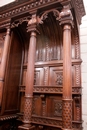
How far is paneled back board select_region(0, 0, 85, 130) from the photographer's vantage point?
6.90ft

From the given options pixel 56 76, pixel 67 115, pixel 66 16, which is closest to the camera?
pixel 67 115

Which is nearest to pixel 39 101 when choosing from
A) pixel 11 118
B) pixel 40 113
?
pixel 40 113

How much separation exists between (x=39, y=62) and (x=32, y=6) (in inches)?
41.7

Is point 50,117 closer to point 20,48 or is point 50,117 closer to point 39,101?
point 39,101

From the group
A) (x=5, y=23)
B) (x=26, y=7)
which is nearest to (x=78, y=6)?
(x=26, y=7)

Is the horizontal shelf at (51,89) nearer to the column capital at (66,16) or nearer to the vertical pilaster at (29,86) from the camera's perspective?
the vertical pilaster at (29,86)

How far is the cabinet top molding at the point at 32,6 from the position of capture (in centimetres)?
211

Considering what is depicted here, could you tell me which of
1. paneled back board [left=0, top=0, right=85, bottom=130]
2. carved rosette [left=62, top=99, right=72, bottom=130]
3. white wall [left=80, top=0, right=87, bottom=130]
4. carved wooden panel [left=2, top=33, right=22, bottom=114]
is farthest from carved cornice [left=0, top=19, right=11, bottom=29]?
carved rosette [left=62, top=99, right=72, bottom=130]

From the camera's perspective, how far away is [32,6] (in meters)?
2.29

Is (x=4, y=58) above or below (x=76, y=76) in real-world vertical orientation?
above

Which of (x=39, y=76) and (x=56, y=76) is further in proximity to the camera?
(x=39, y=76)

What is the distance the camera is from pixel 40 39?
2.88 meters

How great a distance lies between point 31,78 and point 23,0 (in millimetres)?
1363

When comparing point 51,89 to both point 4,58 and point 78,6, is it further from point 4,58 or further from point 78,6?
point 78,6
